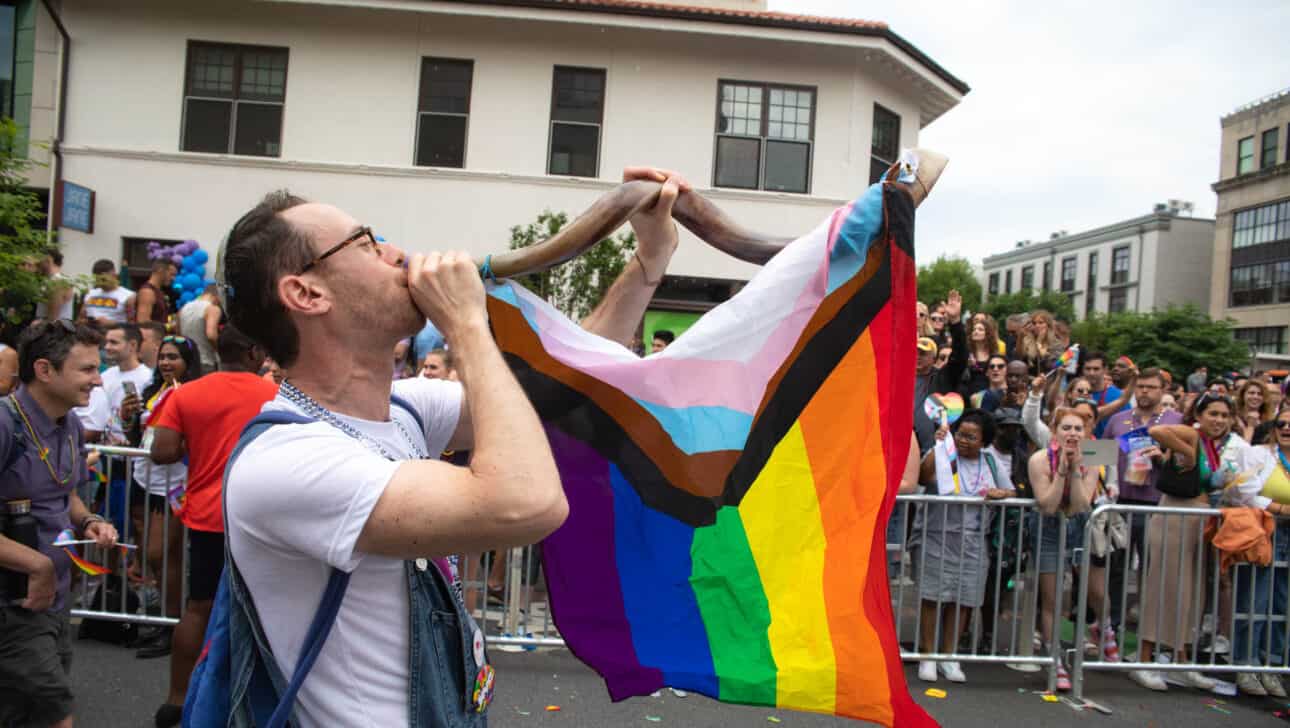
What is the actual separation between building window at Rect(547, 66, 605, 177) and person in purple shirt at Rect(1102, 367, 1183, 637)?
951 centimetres

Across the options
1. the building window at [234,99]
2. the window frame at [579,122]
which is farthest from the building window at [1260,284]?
the building window at [234,99]

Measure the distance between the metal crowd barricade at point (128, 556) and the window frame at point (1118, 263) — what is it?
70.7m

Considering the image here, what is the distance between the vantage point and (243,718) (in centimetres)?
158

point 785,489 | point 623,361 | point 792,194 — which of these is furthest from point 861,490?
point 792,194

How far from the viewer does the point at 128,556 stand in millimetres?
6098

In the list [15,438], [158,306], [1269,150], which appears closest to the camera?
[15,438]

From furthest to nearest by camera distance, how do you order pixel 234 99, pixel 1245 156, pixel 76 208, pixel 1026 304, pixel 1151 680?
1. pixel 1026 304
2. pixel 1245 156
3. pixel 234 99
4. pixel 76 208
5. pixel 1151 680

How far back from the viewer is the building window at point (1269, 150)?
47625 mm

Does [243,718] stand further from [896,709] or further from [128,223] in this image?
[128,223]

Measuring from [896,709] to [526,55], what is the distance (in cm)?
1448

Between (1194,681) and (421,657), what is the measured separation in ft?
21.0

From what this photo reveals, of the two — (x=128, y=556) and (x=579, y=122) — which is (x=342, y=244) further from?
(x=579, y=122)

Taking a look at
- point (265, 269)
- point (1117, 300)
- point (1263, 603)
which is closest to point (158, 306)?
point (265, 269)

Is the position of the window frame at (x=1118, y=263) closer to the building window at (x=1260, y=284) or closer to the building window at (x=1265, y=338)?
the building window at (x=1260, y=284)
